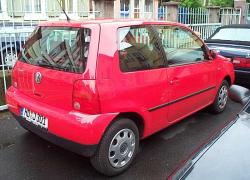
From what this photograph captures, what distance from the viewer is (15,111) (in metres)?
4.20

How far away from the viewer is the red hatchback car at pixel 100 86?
3482 mm

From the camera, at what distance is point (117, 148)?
376 centimetres

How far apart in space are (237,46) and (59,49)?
5.01 metres

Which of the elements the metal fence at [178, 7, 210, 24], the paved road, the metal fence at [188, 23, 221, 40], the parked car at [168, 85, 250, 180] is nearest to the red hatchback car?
the paved road

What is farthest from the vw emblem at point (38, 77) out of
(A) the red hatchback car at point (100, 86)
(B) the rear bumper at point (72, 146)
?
(B) the rear bumper at point (72, 146)

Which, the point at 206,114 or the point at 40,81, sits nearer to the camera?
the point at 40,81

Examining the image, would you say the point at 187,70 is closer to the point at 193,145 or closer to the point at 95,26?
the point at 193,145

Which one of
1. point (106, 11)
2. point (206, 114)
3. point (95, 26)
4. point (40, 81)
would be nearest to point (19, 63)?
point (40, 81)

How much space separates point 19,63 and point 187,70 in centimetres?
224

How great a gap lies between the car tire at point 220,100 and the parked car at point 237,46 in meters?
1.40

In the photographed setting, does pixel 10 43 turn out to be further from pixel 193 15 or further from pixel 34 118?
pixel 193 15

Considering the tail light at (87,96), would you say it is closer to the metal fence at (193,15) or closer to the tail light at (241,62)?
the tail light at (241,62)

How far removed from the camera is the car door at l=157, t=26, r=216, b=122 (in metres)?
4.47

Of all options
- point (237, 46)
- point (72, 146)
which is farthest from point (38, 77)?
point (237, 46)
